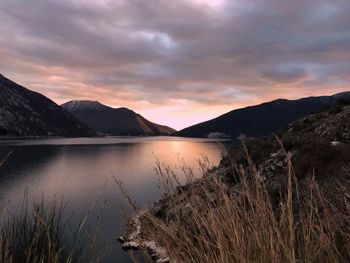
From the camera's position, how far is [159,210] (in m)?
23.3

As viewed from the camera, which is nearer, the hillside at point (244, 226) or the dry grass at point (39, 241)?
the hillside at point (244, 226)

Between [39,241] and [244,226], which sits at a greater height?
[244,226]

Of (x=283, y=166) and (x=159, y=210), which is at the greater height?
(x=283, y=166)

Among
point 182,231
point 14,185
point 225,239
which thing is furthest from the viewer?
point 14,185

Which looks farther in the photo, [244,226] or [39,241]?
[39,241]

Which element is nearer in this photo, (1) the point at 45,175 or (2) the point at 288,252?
(2) the point at 288,252

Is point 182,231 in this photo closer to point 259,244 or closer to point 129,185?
point 259,244

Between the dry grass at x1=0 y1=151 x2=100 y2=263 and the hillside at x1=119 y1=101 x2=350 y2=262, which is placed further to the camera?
the dry grass at x1=0 y1=151 x2=100 y2=263

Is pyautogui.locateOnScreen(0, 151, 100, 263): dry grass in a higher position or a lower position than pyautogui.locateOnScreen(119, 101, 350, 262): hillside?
lower

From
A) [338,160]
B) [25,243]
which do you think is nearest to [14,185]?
[338,160]

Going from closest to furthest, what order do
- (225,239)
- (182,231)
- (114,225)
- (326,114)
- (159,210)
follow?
(225,239)
(182,231)
(159,210)
(114,225)
(326,114)

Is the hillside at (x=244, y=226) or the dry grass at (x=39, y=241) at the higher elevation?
the hillside at (x=244, y=226)

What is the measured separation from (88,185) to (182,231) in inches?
1770

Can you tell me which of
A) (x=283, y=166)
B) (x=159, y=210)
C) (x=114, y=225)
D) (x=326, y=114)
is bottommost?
(x=114, y=225)
